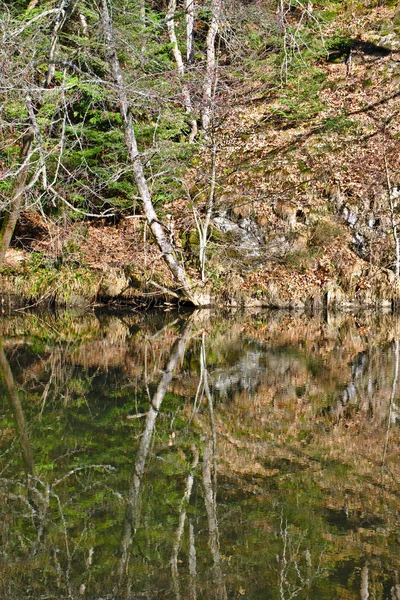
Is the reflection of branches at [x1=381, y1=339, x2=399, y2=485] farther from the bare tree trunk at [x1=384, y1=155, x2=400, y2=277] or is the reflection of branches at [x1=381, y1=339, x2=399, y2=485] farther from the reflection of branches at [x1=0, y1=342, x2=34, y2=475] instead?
the bare tree trunk at [x1=384, y1=155, x2=400, y2=277]

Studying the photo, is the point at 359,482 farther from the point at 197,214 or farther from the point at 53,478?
the point at 197,214

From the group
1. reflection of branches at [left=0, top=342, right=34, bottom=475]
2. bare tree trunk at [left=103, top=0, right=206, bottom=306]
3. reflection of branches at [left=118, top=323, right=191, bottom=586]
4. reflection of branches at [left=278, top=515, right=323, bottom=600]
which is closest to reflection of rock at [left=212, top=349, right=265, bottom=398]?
reflection of branches at [left=118, top=323, right=191, bottom=586]

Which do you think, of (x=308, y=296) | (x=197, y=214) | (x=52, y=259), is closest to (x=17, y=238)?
(x=52, y=259)

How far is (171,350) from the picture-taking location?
29.1 feet

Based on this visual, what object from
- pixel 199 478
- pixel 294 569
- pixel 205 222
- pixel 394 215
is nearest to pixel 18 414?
pixel 199 478

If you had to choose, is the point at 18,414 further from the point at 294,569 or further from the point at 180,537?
the point at 294,569

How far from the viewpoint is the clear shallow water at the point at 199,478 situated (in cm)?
274

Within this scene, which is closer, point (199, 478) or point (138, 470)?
point (199, 478)

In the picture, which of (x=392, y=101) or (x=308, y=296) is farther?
(x=392, y=101)

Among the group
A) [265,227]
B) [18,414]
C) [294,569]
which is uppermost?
[265,227]

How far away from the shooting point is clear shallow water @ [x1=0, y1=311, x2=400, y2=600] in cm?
274

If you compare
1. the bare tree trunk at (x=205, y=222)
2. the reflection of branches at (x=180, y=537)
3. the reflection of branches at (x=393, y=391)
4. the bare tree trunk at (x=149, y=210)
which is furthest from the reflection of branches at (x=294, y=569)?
the bare tree trunk at (x=205, y=222)

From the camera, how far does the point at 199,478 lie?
3.85 metres

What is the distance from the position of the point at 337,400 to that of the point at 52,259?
35.9 feet
